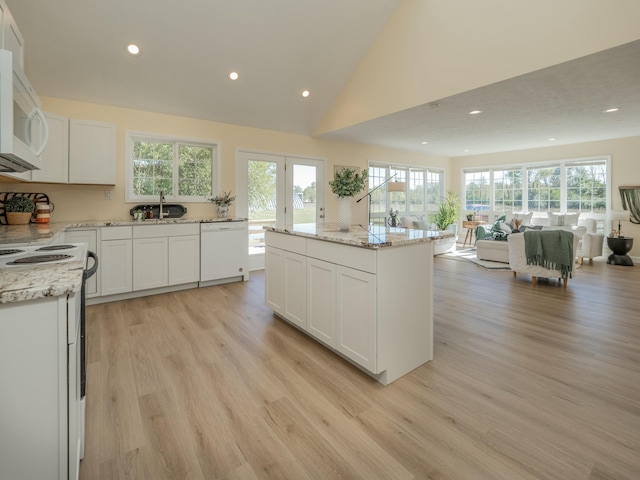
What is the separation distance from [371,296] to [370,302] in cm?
4

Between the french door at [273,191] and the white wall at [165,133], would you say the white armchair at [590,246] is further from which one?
the french door at [273,191]

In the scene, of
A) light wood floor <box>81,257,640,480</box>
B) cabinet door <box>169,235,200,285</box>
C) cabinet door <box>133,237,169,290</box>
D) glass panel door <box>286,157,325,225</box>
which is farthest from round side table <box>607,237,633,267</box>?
cabinet door <box>133,237,169,290</box>

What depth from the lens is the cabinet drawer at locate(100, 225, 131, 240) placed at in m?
3.76

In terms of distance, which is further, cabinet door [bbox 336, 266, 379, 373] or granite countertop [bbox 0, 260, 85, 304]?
cabinet door [bbox 336, 266, 379, 373]

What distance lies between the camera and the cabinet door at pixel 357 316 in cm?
209

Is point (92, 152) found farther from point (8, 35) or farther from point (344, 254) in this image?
point (344, 254)

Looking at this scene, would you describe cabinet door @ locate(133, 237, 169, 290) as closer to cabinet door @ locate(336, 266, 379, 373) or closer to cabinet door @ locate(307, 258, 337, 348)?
cabinet door @ locate(307, 258, 337, 348)

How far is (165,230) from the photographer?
4.16 m

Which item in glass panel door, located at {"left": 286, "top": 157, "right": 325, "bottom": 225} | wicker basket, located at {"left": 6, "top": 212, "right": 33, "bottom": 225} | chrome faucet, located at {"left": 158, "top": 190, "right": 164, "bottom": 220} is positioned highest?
glass panel door, located at {"left": 286, "top": 157, "right": 325, "bottom": 225}

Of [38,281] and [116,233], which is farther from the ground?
[116,233]

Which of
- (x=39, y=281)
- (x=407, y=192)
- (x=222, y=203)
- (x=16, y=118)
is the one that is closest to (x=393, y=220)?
(x=407, y=192)

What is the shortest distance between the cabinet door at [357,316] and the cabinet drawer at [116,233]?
2.88 metres

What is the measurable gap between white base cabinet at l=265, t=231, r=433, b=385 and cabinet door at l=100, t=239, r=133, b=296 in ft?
7.78

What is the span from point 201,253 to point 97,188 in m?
1.49
